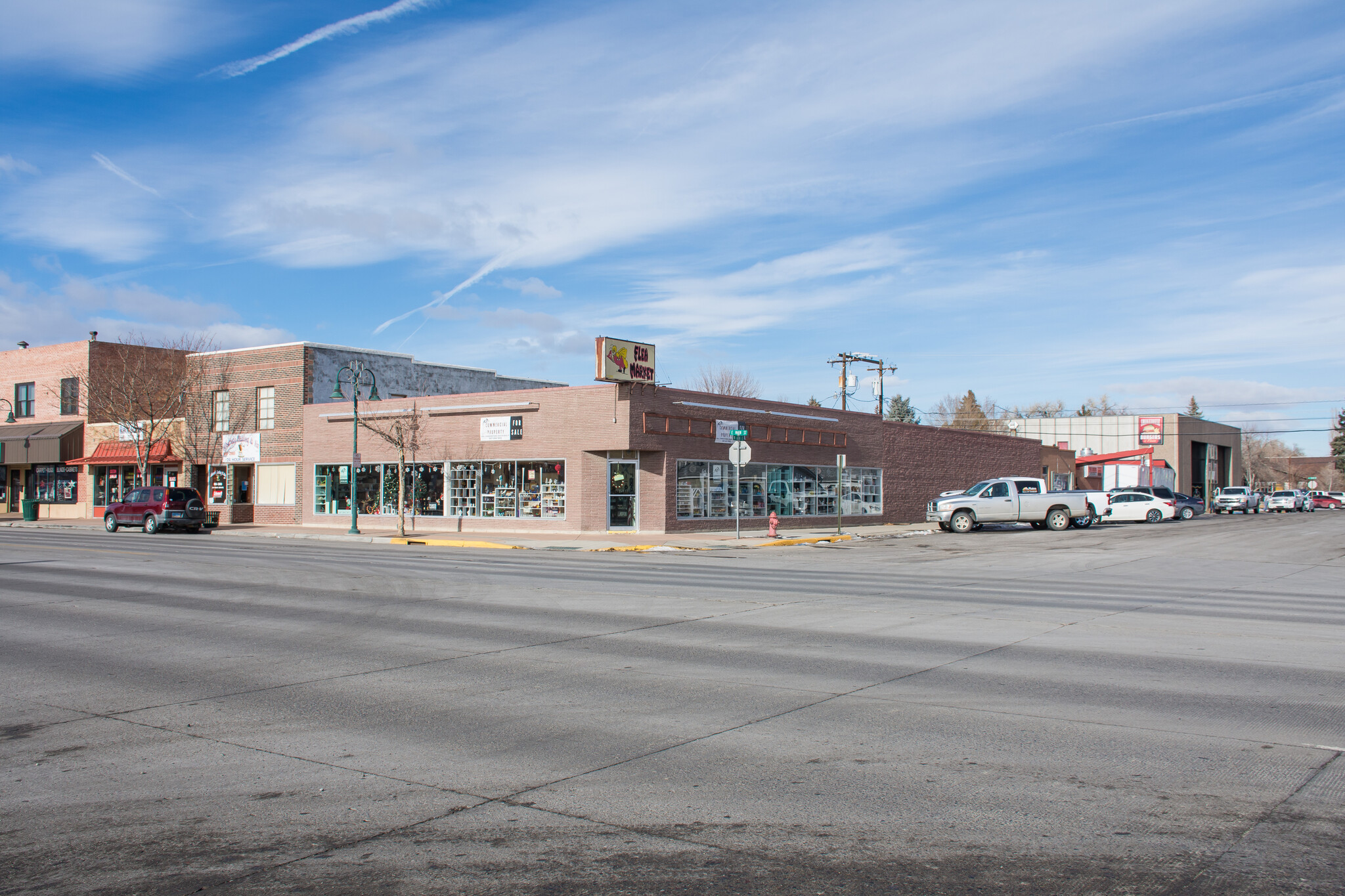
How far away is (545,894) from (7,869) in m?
2.59

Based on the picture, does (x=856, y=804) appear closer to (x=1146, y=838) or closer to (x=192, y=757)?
(x=1146, y=838)

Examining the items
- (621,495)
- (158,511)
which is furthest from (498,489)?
(158,511)

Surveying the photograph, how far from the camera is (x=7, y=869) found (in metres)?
4.47

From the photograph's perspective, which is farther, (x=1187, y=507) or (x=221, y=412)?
(x=1187, y=507)

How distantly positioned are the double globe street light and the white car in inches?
1284

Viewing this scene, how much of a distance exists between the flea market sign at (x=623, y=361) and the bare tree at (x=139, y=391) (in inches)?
940

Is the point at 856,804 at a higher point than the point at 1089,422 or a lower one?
lower

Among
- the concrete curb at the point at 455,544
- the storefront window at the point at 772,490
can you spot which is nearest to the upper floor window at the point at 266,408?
the concrete curb at the point at 455,544

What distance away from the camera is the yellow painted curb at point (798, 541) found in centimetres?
2962

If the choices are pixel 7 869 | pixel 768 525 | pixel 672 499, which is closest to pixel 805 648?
pixel 7 869

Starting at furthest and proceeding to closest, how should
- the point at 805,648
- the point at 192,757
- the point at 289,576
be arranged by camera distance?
the point at 289,576 < the point at 805,648 < the point at 192,757

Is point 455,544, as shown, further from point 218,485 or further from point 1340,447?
point 1340,447

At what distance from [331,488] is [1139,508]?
3586 centimetres

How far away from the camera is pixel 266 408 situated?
42.4 metres
